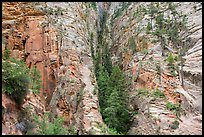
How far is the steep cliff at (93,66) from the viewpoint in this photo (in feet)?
97.9

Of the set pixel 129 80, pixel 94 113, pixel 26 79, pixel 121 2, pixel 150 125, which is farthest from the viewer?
pixel 121 2

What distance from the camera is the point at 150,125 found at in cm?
3328

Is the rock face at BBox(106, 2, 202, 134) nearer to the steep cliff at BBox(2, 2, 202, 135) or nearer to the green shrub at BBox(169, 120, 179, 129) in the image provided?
the steep cliff at BBox(2, 2, 202, 135)

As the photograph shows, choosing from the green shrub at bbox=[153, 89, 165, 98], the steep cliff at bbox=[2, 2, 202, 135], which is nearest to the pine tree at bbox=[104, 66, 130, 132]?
the steep cliff at bbox=[2, 2, 202, 135]

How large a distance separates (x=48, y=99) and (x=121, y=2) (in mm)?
39881

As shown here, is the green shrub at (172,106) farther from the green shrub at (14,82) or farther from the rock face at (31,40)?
the green shrub at (14,82)

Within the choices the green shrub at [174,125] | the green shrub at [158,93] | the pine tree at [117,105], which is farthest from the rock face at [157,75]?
the pine tree at [117,105]

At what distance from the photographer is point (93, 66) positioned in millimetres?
40281

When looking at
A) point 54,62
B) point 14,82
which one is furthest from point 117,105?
point 14,82

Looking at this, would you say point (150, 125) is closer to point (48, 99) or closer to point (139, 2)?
point (48, 99)

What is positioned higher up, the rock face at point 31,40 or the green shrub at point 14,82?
the rock face at point 31,40

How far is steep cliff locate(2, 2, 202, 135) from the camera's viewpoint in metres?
29.8

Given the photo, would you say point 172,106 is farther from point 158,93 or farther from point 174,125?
point 174,125

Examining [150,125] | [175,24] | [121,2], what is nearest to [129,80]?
[150,125]
